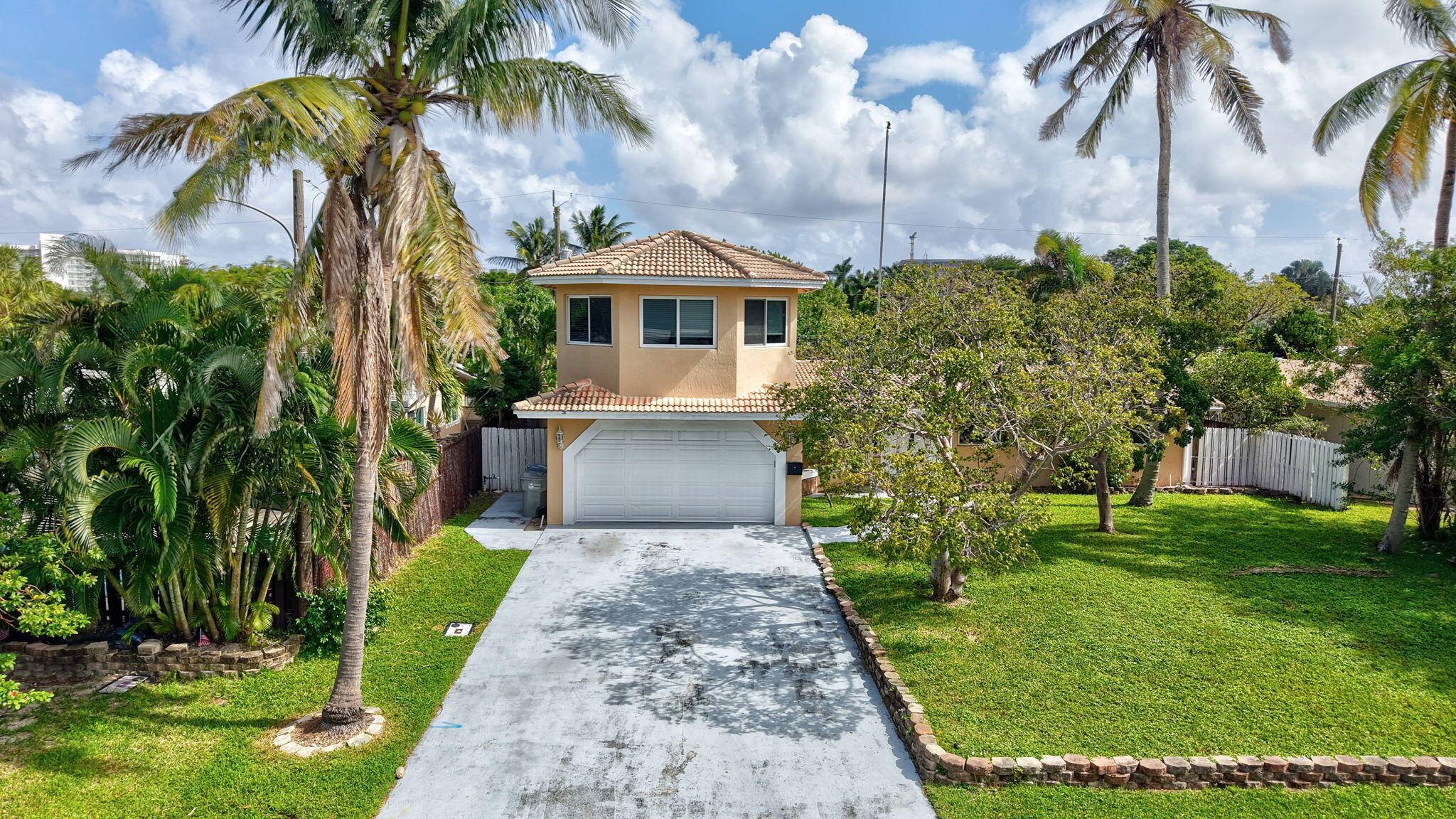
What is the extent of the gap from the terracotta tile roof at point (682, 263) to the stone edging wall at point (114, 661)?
9.11 metres

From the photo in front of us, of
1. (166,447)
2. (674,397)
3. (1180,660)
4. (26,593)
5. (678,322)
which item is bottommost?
(1180,660)

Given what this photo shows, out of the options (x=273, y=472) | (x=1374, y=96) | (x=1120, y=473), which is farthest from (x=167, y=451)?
(x=1374, y=96)

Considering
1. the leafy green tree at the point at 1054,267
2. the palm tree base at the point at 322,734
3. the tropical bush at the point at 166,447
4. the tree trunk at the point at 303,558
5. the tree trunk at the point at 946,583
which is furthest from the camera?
the leafy green tree at the point at 1054,267

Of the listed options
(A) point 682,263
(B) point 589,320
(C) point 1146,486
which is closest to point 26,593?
(B) point 589,320

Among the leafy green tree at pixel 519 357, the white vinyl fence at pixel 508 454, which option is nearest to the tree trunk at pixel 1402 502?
the white vinyl fence at pixel 508 454

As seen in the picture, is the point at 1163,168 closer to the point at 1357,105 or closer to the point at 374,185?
the point at 1357,105

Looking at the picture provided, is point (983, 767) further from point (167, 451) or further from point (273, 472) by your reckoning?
point (167, 451)

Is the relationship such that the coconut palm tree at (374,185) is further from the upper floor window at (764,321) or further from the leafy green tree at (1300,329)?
the leafy green tree at (1300,329)

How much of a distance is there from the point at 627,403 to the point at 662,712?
26.4 ft

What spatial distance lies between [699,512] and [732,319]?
3.95 metres

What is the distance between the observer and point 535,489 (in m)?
17.4

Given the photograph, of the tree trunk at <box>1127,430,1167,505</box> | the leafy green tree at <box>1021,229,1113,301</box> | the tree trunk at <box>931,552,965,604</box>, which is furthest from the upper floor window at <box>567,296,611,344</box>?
the leafy green tree at <box>1021,229,1113,301</box>

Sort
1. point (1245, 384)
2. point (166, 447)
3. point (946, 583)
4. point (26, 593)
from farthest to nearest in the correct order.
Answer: point (1245, 384)
point (946, 583)
point (166, 447)
point (26, 593)

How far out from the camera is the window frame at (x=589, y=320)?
55.1ft
